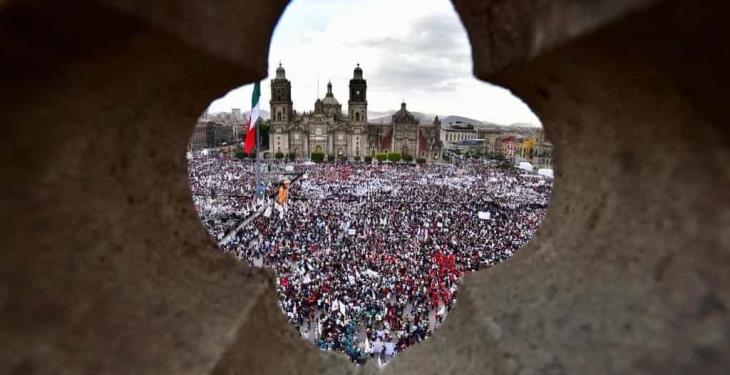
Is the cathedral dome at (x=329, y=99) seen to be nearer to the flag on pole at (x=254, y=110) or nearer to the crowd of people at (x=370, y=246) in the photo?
the crowd of people at (x=370, y=246)

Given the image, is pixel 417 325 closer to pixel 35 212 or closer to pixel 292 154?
pixel 35 212

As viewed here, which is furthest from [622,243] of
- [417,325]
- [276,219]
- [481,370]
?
[276,219]

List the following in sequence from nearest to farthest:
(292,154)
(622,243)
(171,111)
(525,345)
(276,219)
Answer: (622,243) < (525,345) < (171,111) < (276,219) < (292,154)

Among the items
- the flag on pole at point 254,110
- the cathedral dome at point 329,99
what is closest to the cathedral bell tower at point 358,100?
the cathedral dome at point 329,99

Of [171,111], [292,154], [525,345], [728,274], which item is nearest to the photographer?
[728,274]

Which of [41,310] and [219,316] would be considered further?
[219,316]

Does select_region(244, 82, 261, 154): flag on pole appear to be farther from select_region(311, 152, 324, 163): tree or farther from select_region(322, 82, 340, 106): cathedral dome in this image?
select_region(322, 82, 340, 106): cathedral dome

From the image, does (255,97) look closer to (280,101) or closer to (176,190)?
(176,190)
